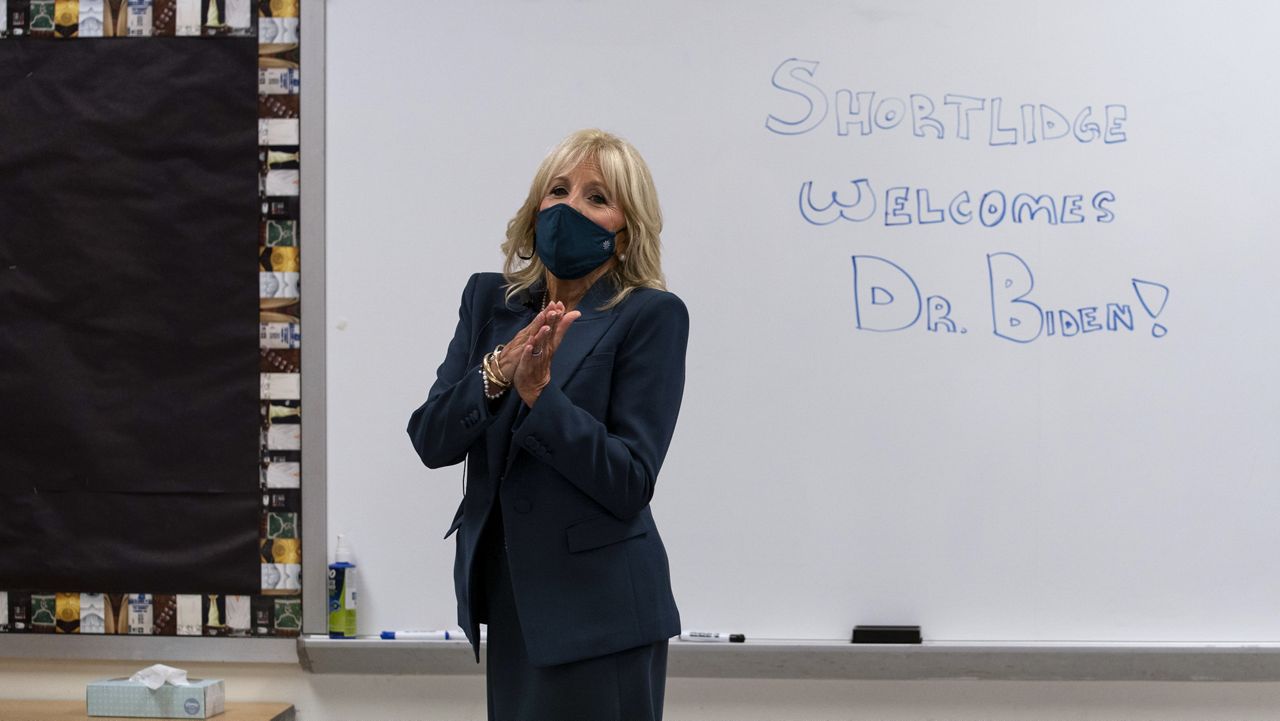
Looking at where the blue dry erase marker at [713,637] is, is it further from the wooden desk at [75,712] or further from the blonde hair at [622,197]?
the blonde hair at [622,197]

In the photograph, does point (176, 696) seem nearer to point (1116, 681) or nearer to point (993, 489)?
point (993, 489)

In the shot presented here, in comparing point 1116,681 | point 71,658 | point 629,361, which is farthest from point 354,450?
point 1116,681

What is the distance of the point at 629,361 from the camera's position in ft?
4.34

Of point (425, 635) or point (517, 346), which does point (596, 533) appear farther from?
point (425, 635)

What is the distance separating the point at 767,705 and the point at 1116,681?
2.24 ft

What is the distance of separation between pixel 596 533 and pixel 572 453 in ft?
0.38

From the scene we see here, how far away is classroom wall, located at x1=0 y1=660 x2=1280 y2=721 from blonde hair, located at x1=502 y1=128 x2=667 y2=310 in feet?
3.66

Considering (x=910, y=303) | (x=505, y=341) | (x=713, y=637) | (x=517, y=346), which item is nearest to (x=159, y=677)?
(x=713, y=637)

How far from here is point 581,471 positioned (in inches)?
48.3

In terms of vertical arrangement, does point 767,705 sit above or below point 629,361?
below

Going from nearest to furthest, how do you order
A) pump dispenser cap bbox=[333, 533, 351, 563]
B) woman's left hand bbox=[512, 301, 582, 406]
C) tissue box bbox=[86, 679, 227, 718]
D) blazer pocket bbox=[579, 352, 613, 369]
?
1. woman's left hand bbox=[512, 301, 582, 406]
2. blazer pocket bbox=[579, 352, 613, 369]
3. tissue box bbox=[86, 679, 227, 718]
4. pump dispenser cap bbox=[333, 533, 351, 563]

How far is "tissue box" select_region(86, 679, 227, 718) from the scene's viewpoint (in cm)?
214

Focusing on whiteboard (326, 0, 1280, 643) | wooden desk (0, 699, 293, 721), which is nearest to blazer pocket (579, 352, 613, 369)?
whiteboard (326, 0, 1280, 643)

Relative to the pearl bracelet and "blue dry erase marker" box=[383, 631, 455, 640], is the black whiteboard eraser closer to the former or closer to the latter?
"blue dry erase marker" box=[383, 631, 455, 640]
